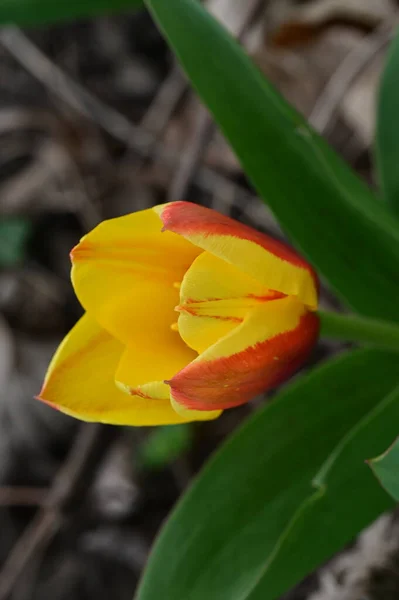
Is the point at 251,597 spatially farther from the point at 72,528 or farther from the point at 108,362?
the point at 72,528

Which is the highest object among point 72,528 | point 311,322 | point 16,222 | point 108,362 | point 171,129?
point 311,322

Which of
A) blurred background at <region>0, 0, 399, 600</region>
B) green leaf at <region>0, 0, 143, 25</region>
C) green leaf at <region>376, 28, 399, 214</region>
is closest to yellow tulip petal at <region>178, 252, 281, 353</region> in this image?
green leaf at <region>376, 28, 399, 214</region>

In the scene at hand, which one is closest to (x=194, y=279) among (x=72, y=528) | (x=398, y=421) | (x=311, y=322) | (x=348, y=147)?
(x=311, y=322)

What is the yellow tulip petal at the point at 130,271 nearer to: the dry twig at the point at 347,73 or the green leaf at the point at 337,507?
the green leaf at the point at 337,507

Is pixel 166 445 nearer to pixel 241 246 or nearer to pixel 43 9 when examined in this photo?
pixel 43 9

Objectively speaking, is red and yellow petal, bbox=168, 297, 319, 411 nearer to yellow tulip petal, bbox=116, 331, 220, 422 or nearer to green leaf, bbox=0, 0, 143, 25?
yellow tulip petal, bbox=116, 331, 220, 422

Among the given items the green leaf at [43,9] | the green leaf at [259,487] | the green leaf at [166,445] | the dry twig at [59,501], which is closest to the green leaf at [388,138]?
the green leaf at [259,487]

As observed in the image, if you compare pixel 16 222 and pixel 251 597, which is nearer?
pixel 251 597

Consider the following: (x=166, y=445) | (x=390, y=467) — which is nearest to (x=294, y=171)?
(x=390, y=467)
